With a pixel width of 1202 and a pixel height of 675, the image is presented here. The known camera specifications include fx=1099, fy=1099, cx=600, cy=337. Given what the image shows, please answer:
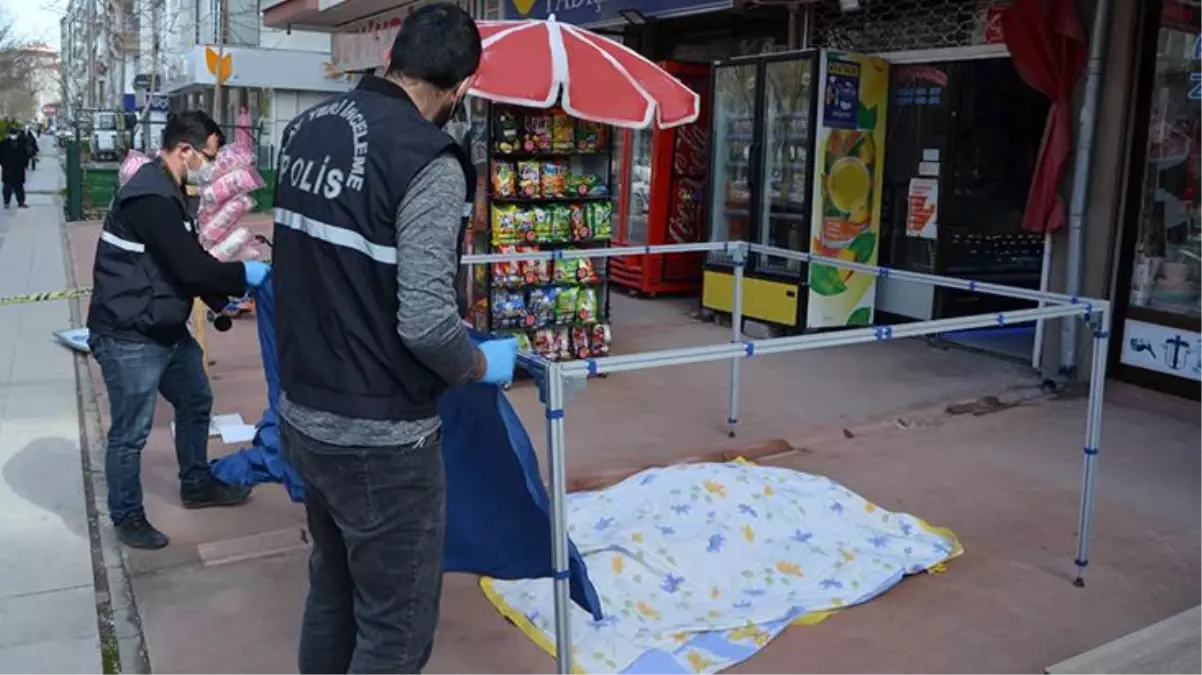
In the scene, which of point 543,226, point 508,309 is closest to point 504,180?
point 543,226

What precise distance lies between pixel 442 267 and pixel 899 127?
7475mm

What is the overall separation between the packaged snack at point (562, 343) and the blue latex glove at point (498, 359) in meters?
5.00

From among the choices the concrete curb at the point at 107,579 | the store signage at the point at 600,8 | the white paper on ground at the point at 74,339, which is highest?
the store signage at the point at 600,8

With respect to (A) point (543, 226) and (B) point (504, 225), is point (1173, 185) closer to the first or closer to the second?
(A) point (543, 226)

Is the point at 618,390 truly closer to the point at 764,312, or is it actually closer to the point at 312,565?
the point at 764,312

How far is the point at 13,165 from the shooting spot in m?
21.3

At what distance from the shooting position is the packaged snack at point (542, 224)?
24.5ft

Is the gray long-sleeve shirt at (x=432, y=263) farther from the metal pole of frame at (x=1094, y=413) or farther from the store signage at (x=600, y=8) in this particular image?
the store signage at (x=600, y=8)

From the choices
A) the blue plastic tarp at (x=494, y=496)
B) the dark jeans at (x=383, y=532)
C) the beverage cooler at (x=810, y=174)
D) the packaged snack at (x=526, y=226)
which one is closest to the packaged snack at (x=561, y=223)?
the packaged snack at (x=526, y=226)

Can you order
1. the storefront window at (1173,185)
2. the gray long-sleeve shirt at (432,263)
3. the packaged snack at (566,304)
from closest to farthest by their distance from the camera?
the gray long-sleeve shirt at (432,263), the storefront window at (1173,185), the packaged snack at (566,304)

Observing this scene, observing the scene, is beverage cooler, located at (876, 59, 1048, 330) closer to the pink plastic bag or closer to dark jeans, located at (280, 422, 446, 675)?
the pink plastic bag

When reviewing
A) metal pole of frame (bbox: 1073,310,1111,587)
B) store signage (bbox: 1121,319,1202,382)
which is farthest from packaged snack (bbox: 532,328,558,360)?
metal pole of frame (bbox: 1073,310,1111,587)

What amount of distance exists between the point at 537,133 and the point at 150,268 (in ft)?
11.9

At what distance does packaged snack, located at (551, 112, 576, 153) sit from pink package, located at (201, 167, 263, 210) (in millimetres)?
2249
